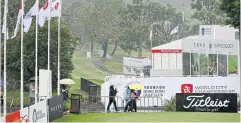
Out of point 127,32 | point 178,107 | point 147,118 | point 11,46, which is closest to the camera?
point 147,118

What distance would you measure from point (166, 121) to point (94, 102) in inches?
524

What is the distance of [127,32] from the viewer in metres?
113

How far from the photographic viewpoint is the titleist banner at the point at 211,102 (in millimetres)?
30133

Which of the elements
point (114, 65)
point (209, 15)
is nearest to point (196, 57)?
point (209, 15)

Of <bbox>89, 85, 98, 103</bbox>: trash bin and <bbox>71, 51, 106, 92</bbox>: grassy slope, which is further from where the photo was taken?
<bbox>71, 51, 106, 92</bbox>: grassy slope

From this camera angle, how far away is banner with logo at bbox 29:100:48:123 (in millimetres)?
20578

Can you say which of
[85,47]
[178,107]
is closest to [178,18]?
[85,47]

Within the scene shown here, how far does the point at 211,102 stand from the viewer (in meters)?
30.2

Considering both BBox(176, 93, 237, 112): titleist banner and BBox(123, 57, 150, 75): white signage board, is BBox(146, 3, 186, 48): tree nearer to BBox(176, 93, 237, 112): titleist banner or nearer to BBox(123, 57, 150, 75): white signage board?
BBox(123, 57, 150, 75): white signage board

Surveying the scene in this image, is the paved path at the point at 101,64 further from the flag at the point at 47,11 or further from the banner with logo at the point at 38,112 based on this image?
the banner with logo at the point at 38,112

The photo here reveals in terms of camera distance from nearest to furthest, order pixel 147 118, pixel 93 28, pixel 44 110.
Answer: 1. pixel 44 110
2. pixel 147 118
3. pixel 93 28

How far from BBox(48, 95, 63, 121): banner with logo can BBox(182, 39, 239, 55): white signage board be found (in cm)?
2167

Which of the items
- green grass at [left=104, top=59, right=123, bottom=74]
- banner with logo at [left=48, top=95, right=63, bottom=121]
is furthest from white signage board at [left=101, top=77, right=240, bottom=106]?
green grass at [left=104, top=59, right=123, bottom=74]

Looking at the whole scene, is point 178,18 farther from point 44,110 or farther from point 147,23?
point 44,110
